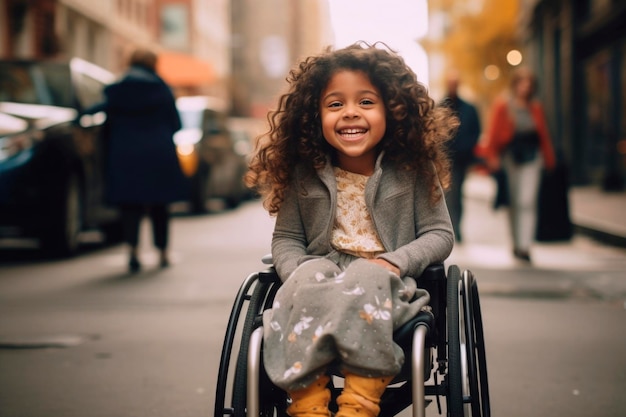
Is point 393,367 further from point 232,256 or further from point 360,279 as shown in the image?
point 232,256

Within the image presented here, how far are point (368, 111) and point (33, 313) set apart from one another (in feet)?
13.7

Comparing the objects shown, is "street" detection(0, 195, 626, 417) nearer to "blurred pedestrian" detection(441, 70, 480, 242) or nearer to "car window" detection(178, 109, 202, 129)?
"blurred pedestrian" detection(441, 70, 480, 242)

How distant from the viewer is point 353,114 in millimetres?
3230

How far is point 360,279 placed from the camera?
285cm

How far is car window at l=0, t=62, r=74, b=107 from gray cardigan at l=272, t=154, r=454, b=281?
24.0 feet

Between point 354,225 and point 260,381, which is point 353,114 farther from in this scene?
point 260,381

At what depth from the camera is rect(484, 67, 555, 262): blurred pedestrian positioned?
9633 millimetres

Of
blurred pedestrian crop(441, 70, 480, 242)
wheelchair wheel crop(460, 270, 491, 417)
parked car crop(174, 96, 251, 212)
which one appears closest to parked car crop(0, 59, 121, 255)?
blurred pedestrian crop(441, 70, 480, 242)

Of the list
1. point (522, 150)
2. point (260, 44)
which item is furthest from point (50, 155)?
point (260, 44)

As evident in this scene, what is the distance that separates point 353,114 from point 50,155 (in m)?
6.58

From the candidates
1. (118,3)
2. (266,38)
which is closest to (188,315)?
(118,3)

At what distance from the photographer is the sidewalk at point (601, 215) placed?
11.6 m

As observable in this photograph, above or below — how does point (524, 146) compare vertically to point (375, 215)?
above

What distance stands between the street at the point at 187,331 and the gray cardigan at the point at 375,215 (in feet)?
4.06
